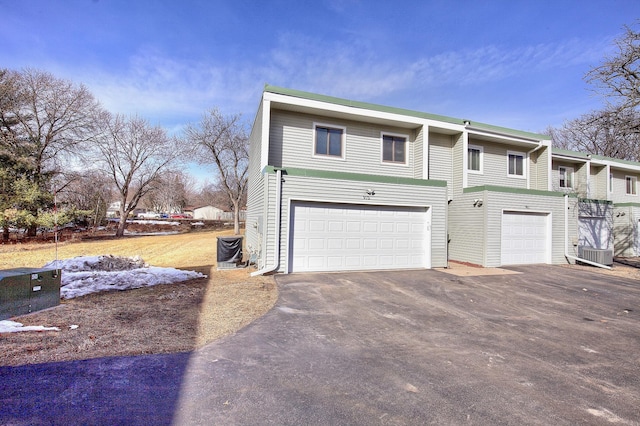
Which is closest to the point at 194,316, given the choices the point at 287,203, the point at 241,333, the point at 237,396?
the point at 241,333

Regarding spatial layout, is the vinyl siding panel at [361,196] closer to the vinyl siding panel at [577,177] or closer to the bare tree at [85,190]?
the vinyl siding panel at [577,177]

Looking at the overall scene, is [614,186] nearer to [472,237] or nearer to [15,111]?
[472,237]

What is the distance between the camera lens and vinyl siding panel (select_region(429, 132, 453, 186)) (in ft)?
45.4

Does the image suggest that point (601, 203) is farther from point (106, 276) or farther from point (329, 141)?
point (106, 276)

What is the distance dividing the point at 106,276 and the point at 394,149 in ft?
36.5

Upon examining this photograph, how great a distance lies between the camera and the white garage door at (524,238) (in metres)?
12.5

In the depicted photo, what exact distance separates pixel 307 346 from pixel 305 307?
78.0 inches

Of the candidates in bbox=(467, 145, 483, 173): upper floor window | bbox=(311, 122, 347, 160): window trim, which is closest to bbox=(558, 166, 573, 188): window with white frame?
bbox=(467, 145, 483, 173): upper floor window

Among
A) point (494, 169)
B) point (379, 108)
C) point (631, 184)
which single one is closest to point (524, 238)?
point (494, 169)

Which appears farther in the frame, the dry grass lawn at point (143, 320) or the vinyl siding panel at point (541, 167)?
the vinyl siding panel at point (541, 167)


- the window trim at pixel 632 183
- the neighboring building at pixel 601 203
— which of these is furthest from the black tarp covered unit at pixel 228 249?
the window trim at pixel 632 183

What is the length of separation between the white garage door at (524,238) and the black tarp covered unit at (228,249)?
10.4 m

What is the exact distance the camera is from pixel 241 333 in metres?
4.84

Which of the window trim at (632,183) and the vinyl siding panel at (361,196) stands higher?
the window trim at (632,183)
